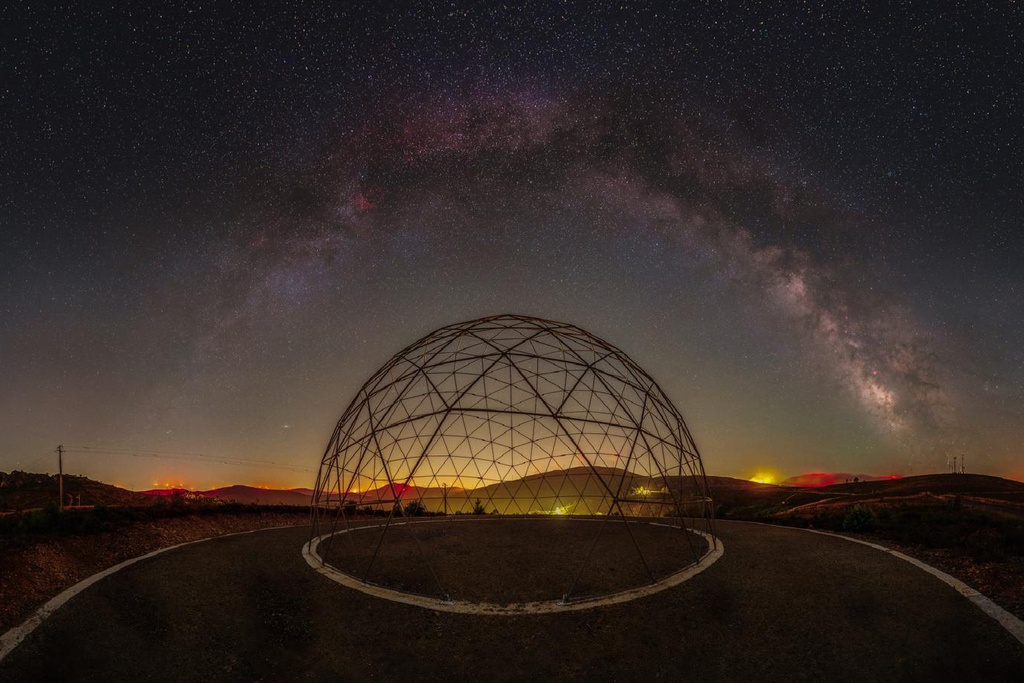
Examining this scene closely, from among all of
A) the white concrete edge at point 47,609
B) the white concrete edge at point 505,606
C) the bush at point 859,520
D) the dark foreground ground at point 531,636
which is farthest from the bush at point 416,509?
the bush at point 859,520

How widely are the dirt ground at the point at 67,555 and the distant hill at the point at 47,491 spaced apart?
1439 inches

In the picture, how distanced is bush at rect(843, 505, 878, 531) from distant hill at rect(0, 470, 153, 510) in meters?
56.2

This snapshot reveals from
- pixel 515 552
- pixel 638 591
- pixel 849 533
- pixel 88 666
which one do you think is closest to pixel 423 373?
pixel 515 552

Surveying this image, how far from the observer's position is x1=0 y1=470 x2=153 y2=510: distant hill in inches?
1955

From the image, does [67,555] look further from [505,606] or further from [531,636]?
[531,636]

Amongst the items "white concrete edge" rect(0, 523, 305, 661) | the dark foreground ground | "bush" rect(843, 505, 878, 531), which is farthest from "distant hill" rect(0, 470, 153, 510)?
"bush" rect(843, 505, 878, 531)

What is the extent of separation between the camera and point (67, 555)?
1350 centimetres

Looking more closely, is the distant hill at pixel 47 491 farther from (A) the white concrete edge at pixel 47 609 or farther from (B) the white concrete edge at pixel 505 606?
(B) the white concrete edge at pixel 505 606

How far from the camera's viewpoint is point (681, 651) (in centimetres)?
805

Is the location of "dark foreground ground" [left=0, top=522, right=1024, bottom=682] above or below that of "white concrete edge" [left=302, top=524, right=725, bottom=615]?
above

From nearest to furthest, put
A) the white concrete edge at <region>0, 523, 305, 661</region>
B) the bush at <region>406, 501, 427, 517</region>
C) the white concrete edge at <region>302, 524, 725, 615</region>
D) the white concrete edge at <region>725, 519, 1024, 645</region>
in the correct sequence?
1. the white concrete edge at <region>0, 523, 305, 661</region>
2. the white concrete edge at <region>725, 519, 1024, 645</region>
3. the white concrete edge at <region>302, 524, 725, 615</region>
4. the bush at <region>406, 501, 427, 517</region>

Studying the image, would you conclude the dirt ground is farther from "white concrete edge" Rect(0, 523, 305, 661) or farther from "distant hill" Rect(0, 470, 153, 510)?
"distant hill" Rect(0, 470, 153, 510)

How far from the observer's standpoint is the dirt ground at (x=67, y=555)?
34.8 feet

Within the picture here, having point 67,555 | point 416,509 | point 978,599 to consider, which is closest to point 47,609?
point 67,555
